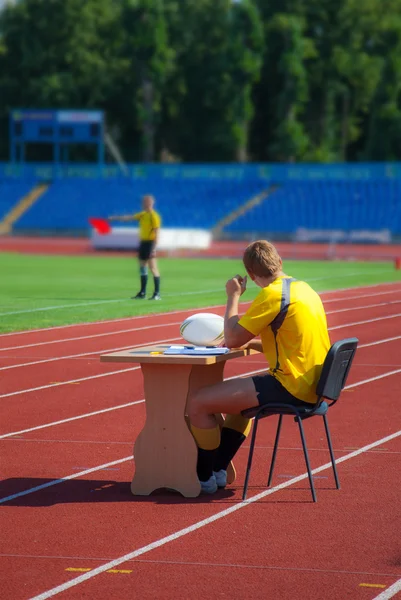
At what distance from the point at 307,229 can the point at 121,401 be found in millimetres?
48096

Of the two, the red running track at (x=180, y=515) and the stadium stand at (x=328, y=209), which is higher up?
the red running track at (x=180, y=515)

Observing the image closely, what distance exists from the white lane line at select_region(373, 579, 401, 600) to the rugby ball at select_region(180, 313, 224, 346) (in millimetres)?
2447

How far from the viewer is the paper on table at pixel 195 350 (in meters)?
7.54

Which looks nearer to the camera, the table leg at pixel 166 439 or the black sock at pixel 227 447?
the table leg at pixel 166 439

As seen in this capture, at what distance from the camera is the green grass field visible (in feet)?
67.5

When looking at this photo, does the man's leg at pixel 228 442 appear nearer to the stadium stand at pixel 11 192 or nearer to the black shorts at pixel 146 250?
the black shorts at pixel 146 250

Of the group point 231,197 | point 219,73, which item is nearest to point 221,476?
point 231,197

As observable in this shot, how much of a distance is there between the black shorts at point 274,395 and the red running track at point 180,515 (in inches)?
22.7

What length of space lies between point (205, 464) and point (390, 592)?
223 centimetres

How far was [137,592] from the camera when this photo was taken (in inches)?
217

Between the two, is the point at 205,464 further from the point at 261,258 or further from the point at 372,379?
the point at 372,379

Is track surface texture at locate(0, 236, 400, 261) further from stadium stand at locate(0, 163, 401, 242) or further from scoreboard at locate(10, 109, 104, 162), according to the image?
scoreboard at locate(10, 109, 104, 162)

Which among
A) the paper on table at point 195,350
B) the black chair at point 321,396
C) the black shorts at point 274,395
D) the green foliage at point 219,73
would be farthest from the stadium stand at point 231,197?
the black shorts at point 274,395

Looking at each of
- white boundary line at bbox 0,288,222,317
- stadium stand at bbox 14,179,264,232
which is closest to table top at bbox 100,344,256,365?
white boundary line at bbox 0,288,222,317
